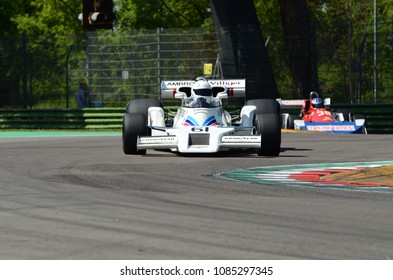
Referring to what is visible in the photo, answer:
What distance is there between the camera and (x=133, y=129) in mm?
17578

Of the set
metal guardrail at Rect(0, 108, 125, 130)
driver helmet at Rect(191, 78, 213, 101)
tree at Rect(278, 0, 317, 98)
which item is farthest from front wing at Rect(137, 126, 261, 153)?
metal guardrail at Rect(0, 108, 125, 130)

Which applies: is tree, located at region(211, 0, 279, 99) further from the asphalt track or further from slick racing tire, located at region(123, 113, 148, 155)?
the asphalt track

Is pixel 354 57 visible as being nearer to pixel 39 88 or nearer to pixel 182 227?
pixel 39 88

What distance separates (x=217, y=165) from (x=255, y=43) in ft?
40.8

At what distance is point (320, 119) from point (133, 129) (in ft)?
31.9

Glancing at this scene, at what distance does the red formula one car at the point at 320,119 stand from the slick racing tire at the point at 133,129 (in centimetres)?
874

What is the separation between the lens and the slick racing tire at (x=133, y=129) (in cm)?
1758

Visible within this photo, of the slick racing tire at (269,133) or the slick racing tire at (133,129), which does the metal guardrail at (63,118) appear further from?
the slick racing tire at (269,133)

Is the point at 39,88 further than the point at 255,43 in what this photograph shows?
Yes

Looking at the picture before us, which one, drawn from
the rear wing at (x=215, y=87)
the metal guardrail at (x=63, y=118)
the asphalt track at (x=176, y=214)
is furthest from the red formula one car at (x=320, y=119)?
the asphalt track at (x=176, y=214)

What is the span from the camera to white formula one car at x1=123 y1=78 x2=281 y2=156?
56.0 ft

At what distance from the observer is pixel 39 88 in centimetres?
3027

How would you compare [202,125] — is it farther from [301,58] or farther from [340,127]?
[301,58]
